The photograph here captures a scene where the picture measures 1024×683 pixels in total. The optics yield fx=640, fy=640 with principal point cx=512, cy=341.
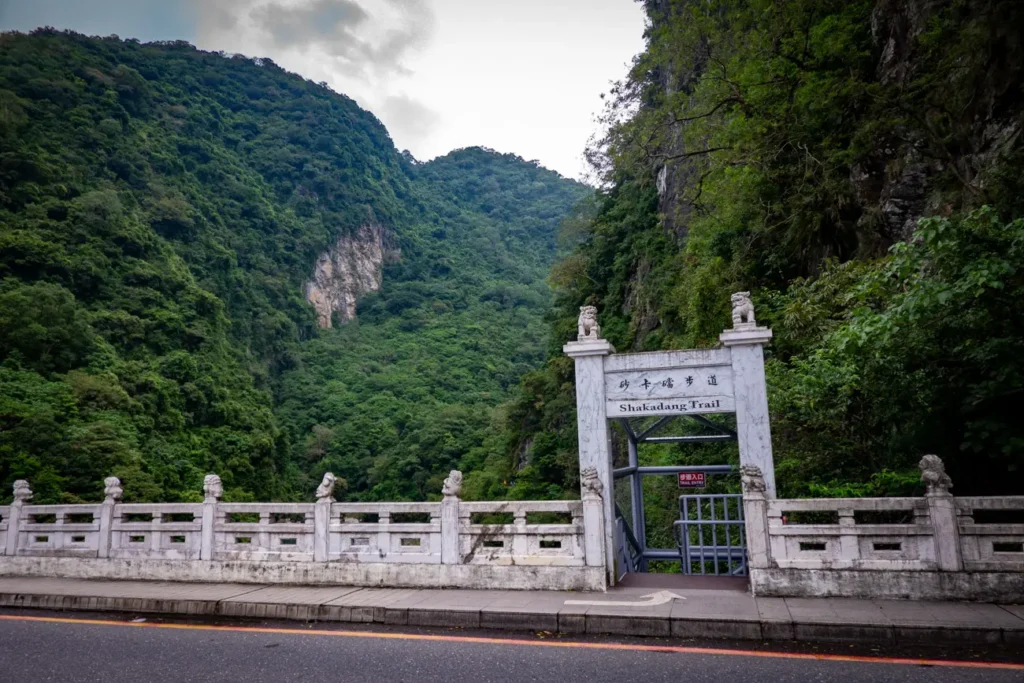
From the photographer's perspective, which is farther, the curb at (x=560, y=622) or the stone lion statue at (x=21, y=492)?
the stone lion statue at (x=21, y=492)

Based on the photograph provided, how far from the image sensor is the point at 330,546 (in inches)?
367

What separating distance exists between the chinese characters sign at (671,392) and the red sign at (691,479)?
71.9 inches

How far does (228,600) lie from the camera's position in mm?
8164

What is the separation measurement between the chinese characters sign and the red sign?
1827 millimetres

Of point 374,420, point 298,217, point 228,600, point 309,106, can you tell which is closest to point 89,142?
point 298,217

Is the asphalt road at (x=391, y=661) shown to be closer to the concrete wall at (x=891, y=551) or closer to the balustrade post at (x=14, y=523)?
the concrete wall at (x=891, y=551)

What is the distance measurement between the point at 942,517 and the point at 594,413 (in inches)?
162

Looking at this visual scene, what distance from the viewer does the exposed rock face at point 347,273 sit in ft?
262

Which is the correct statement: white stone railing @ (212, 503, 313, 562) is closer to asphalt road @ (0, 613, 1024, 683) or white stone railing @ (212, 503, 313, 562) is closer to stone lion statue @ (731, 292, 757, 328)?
asphalt road @ (0, 613, 1024, 683)

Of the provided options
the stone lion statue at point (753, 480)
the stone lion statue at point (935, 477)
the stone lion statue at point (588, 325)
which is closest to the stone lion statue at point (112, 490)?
the stone lion statue at point (588, 325)

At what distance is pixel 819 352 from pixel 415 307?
247ft

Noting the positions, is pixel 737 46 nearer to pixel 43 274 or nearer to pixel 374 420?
pixel 43 274

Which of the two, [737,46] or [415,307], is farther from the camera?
[415,307]

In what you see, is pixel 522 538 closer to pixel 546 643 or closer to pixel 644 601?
pixel 644 601
